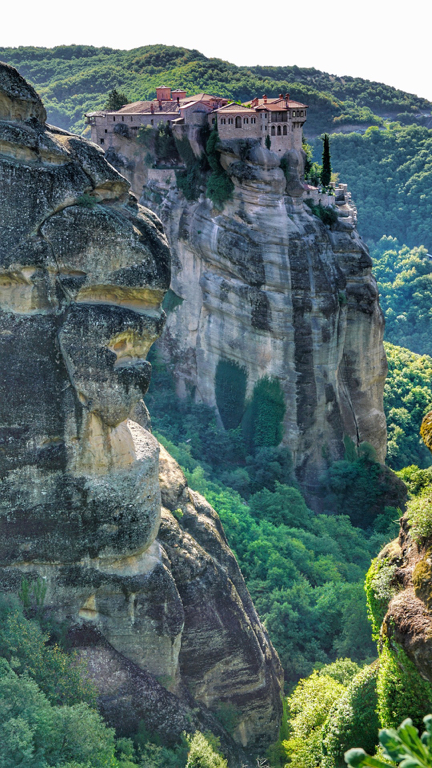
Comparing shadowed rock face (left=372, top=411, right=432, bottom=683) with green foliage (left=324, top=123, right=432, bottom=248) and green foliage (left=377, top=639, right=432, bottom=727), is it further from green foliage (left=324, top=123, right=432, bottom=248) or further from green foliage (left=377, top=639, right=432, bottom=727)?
green foliage (left=324, top=123, right=432, bottom=248)

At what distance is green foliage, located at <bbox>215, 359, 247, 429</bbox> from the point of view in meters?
45.6

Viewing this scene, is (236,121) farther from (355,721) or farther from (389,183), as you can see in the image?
(389,183)

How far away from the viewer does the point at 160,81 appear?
73.6 meters

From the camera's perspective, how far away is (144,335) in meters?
18.8

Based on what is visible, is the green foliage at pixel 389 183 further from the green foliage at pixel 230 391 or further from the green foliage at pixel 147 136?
the green foliage at pixel 230 391

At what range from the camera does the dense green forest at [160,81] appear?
75.5m

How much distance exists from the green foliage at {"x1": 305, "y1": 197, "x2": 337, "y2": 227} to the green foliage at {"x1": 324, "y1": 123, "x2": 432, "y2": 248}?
42118mm

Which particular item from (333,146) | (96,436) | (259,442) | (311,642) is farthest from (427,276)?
(96,436)

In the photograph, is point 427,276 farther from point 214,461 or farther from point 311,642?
point 311,642

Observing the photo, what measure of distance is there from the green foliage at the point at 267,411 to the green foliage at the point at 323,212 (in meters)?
8.53

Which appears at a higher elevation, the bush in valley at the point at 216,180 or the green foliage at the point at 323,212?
the bush in valley at the point at 216,180

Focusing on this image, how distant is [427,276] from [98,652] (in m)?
63.2

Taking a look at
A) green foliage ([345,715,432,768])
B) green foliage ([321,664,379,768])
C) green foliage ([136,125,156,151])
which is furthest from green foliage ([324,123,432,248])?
green foliage ([345,715,432,768])

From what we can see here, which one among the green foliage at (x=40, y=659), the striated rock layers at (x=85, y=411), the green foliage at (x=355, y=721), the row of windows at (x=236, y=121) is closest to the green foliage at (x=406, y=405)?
the row of windows at (x=236, y=121)
